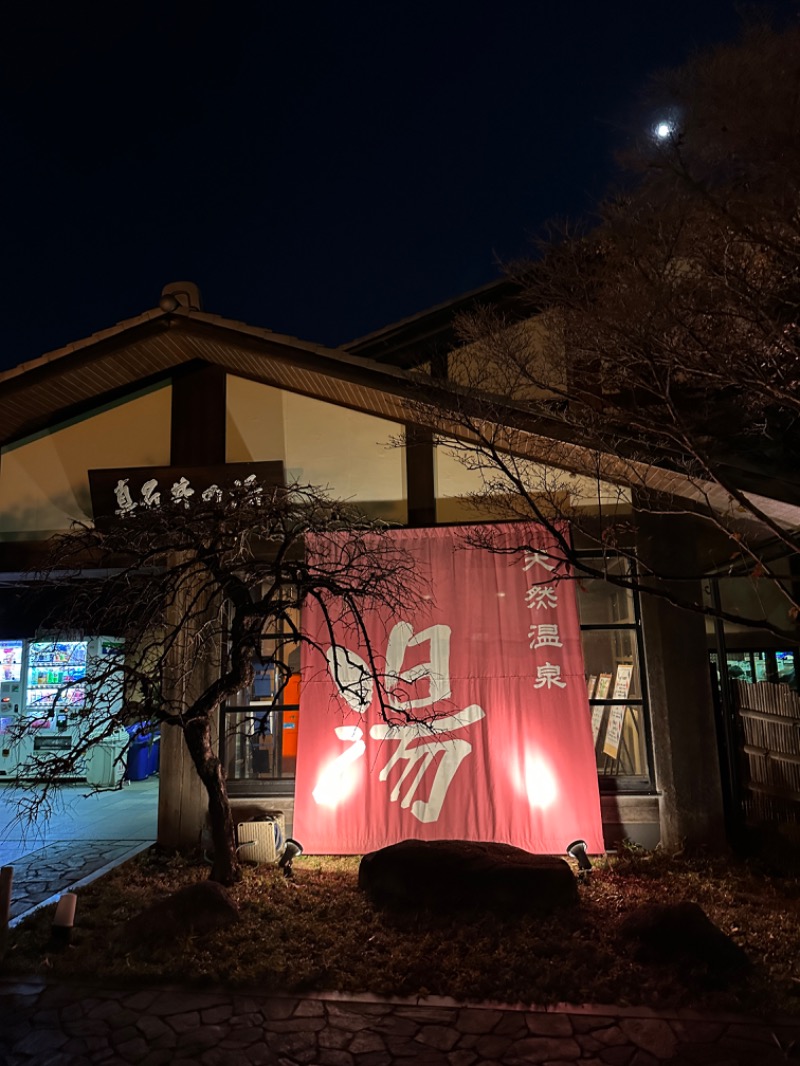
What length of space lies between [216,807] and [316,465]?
454 centimetres

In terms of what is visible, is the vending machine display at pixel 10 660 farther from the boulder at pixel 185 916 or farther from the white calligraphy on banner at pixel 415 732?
the boulder at pixel 185 916

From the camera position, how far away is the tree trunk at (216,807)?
7.57 m

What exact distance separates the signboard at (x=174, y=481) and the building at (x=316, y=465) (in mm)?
218

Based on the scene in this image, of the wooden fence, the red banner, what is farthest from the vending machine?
the wooden fence

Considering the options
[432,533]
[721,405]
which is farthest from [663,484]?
[432,533]

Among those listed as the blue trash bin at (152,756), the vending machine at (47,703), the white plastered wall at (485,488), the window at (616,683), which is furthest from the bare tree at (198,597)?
the blue trash bin at (152,756)

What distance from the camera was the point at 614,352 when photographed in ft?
22.6

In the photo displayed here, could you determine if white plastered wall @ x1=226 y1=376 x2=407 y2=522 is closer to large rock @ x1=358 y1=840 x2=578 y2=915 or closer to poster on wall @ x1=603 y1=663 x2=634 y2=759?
poster on wall @ x1=603 y1=663 x2=634 y2=759

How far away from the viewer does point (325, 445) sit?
1005 cm

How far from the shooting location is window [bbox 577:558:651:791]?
9229mm

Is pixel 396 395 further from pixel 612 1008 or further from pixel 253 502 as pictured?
pixel 612 1008

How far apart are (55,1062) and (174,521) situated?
4669mm

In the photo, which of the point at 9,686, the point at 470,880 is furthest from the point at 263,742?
the point at 9,686

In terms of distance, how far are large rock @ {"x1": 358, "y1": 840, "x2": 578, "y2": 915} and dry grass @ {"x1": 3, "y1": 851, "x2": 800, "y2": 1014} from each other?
0.17m
